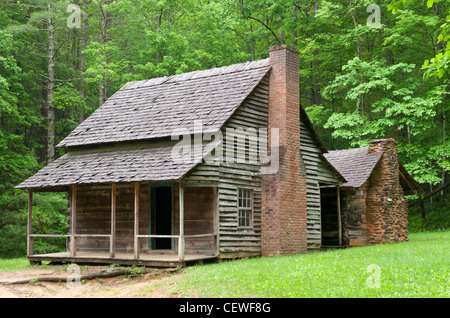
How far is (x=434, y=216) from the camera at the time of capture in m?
35.4

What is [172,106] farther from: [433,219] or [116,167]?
[433,219]

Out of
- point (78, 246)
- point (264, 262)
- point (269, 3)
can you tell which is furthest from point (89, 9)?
point (264, 262)

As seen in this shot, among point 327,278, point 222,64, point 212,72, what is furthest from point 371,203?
point 222,64

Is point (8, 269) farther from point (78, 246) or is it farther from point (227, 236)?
point (227, 236)

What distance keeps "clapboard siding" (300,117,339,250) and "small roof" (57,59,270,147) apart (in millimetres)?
3250

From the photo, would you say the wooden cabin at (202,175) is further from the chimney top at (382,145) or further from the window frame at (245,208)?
the chimney top at (382,145)

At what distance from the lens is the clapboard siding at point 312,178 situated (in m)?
21.8

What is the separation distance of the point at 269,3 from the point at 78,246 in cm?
2380

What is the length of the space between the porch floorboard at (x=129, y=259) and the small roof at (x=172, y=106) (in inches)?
159

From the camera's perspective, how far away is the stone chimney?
25594 millimetres

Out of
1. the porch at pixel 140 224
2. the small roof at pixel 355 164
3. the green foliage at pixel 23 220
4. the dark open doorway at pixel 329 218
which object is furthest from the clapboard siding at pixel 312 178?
the green foliage at pixel 23 220

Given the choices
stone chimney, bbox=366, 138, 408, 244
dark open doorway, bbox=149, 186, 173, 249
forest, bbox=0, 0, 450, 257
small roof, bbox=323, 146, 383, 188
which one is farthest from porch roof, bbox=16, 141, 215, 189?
stone chimney, bbox=366, 138, 408, 244

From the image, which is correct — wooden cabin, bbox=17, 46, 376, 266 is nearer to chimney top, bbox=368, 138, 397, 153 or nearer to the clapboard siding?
the clapboard siding

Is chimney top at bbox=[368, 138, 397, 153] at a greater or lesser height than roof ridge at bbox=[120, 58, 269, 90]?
lesser
